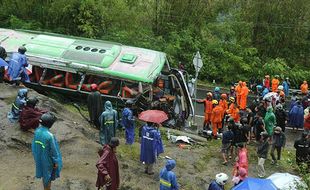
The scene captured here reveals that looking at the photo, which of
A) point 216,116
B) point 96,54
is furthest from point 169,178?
point 96,54

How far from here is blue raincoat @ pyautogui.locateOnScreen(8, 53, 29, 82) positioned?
1310 centimetres

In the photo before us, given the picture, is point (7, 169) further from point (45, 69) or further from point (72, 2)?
point (72, 2)

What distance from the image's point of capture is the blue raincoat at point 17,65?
13102mm

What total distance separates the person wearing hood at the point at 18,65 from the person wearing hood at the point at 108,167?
5.81m

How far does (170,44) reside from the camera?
82.1 feet

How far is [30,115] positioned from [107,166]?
8.99 feet

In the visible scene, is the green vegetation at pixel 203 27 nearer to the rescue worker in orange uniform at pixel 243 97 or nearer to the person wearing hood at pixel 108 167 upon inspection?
the rescue worker in orange uniform at pixel 243 97

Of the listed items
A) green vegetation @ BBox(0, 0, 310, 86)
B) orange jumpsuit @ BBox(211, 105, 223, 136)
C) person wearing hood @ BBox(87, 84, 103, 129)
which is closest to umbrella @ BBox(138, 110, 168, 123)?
person wearing hood @ BBox(87, 84, 103, 129)

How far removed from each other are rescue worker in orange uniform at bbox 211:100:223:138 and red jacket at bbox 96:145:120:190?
7.17 metres

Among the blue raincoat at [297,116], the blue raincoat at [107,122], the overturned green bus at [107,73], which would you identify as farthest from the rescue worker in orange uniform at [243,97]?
the blue raincoat at [107,122]

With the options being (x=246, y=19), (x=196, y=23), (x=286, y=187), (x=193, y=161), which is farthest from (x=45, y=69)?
(x=246, y=19)

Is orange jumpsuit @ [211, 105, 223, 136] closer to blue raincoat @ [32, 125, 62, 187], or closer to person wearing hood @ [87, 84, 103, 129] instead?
person wearing hood @ [87, 84, 103, 129]

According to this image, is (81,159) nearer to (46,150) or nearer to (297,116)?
(46,150)

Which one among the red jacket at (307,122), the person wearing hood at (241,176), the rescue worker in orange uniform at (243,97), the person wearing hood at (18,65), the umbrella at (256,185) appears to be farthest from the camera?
the rescue worker in orange uniform at (243,97)
